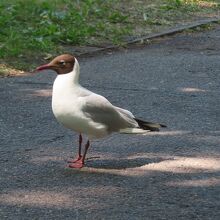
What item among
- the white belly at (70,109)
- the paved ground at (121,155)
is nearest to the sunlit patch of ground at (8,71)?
the paved ground at (121,155)

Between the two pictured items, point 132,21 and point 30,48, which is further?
point 132,21

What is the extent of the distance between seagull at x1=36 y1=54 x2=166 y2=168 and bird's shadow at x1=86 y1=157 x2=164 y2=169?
13cm

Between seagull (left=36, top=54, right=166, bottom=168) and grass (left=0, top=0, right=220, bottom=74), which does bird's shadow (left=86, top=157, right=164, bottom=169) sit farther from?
grass (left=0, top=0, right=220, bottom=74)

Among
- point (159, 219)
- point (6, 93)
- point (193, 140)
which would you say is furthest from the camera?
point (6, 93)

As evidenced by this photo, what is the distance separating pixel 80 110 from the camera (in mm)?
4820

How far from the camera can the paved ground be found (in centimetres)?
425

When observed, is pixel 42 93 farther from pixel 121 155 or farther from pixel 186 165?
pixel 186 165

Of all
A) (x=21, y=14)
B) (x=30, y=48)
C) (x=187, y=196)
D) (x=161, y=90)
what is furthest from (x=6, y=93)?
(x=21, y=14)

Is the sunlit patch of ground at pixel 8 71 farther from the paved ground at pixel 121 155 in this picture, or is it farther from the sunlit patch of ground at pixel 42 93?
the sunlit patch of ground at pixel 42 93

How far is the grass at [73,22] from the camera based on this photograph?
388 inches

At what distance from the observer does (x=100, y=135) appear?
16.5ft

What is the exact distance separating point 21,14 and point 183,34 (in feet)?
9.11

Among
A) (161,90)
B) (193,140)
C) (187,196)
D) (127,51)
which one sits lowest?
(127,51)

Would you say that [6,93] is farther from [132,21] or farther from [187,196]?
[132,21]
